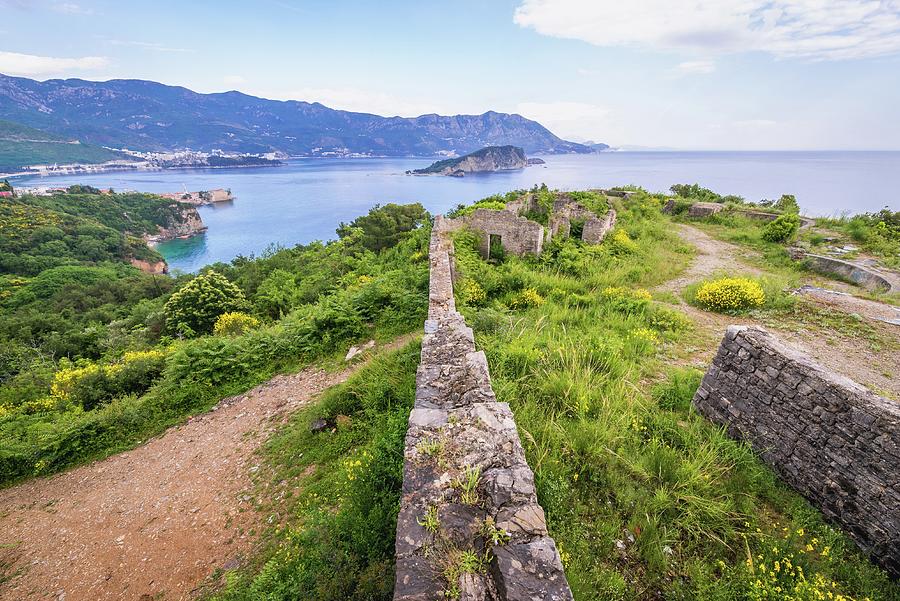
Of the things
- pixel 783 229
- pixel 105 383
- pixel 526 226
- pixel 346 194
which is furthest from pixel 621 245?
pixel 346 194

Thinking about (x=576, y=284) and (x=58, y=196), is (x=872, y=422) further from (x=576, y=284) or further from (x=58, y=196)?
(x=58, y=196)

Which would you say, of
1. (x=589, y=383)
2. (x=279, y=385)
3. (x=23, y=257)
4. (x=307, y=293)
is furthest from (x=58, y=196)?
(x=589, y=383)

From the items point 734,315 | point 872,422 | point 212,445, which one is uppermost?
point 872,422

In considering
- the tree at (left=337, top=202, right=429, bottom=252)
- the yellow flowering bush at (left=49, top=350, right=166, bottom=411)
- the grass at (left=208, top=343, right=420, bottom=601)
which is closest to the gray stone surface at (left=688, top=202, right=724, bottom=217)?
the tree at (left=337, top=202, right=429, bottom=252)

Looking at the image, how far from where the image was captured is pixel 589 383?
17.4 ft

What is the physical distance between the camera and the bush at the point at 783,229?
1482 centimetres

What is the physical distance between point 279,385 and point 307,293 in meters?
8.54

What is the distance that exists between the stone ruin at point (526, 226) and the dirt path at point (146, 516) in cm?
897

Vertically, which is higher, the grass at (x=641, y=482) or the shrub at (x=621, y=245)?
the shrub at (x=621, y=245)

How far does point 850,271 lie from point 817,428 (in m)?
11.2

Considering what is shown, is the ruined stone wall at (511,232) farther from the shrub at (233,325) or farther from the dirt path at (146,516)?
the dirt path at (146,516)

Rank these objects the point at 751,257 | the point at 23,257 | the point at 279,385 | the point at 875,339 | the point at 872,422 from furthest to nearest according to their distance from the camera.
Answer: the point at 23,257, the point at 751,257, the point at 279,385, the point at 875,339, the point at 872,422

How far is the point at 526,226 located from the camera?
43.6ft

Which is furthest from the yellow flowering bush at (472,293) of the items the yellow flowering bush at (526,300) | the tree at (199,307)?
the tree at (199,307)
